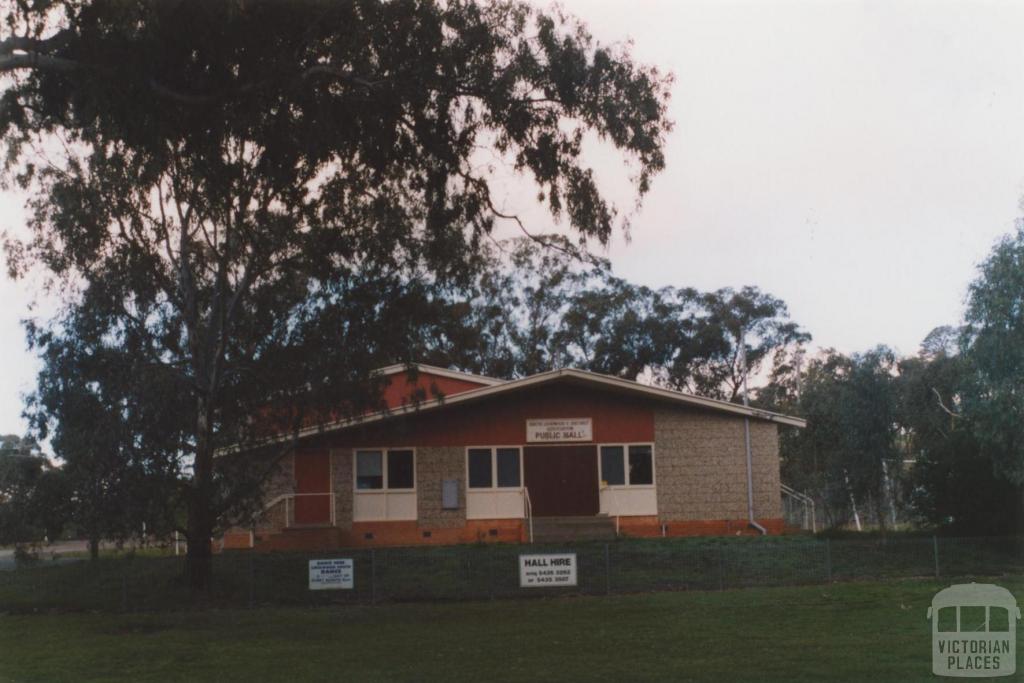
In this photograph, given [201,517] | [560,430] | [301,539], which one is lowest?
[301,539]

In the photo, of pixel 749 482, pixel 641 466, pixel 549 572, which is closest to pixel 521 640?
pixel 549 572

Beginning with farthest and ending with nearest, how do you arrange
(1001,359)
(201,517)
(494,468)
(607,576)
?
1. (494,468)
2. (1001,359)
3. (201,517)
4. (607,576)

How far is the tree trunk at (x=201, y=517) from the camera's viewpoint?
23562 millimetres

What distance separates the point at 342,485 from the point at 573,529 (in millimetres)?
6575

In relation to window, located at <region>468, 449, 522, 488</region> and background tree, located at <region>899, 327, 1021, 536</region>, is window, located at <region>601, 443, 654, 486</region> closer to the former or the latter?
window, located at <region>468, 449, 522, 488</region>

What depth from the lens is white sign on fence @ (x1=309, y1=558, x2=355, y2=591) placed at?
23.3 metres

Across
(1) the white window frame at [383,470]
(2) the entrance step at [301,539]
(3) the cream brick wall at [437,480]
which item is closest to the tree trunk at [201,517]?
(2) the entrance step at [301,539]

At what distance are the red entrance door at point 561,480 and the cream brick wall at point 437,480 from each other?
1.88 meters

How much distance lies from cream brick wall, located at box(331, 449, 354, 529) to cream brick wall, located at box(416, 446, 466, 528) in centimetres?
191

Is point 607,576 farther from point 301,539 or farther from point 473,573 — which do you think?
point 301,539

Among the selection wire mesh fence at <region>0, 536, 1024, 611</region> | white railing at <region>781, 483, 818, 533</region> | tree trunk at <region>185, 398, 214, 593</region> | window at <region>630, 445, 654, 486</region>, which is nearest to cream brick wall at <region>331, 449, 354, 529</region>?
wire mesh fence at <region>0, 536, 1024, 611</region>

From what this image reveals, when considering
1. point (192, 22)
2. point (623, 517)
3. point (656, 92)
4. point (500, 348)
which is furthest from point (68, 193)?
point (500, 348)

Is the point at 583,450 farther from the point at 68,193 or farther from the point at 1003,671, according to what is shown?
the point at 1003,671

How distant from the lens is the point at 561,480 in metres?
34.0
